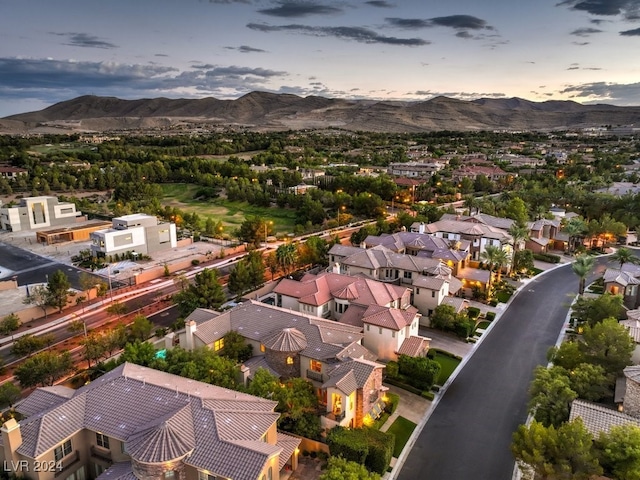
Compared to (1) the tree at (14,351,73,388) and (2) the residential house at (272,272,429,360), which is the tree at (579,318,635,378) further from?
(1) the tree at (14,351,73,388)

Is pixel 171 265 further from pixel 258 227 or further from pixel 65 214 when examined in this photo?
pixel 65 214

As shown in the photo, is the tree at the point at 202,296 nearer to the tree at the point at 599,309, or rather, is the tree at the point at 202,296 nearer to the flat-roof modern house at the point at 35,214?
the tree at the point at 599,309

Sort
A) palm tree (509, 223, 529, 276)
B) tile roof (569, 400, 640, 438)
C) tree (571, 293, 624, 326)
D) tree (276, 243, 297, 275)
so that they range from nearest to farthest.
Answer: tile roof (569, 400, 640, 438) → tree (571, 293, 624, 326) → tree (276, 243, 297, 275) → palm tree (509, 223, 529, 276)

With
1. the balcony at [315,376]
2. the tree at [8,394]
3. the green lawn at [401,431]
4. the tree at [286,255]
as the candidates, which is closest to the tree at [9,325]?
the tree at [8,394]

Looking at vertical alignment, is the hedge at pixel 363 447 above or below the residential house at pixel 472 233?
below

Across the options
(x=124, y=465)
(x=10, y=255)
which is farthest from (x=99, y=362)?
(x=10, y=255)

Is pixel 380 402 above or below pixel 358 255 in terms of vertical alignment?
below

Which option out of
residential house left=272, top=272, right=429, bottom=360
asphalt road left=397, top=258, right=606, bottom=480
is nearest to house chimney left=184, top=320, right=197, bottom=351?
residential house left=272, top=272, right=429, bottom=360
